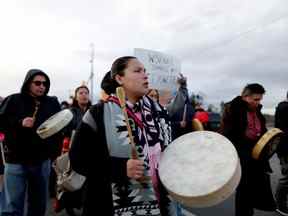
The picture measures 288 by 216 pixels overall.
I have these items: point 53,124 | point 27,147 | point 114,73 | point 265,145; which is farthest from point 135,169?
point 265,145

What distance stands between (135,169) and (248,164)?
254 centimetres

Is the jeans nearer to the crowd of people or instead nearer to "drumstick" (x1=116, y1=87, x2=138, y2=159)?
the crowd of people

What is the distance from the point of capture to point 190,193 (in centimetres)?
189

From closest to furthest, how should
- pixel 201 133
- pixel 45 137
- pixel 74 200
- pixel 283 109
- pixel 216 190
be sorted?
pixel 216 190 < pixel 201 133 < pixel 45 137 < pixel 74 200 < pixel 283 109

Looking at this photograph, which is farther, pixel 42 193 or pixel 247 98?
pixel 247 98

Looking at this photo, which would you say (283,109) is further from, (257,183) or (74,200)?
(74,200)

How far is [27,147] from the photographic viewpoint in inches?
140

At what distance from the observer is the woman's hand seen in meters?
1.93

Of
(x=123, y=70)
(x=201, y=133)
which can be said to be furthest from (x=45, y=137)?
→ (x=201, y=133)

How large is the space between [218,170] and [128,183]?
0.48 meters

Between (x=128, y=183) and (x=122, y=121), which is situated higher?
(x=122, y=121)

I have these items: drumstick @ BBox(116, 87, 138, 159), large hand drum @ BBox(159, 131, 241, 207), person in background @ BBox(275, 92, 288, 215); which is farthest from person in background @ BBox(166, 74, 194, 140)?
drumstick @ BBox(116, 87, 138, 159)

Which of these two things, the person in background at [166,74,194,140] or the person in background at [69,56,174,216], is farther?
the person in background at [166,74,194,140]

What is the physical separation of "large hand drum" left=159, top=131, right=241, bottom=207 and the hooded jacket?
5.93 feet
